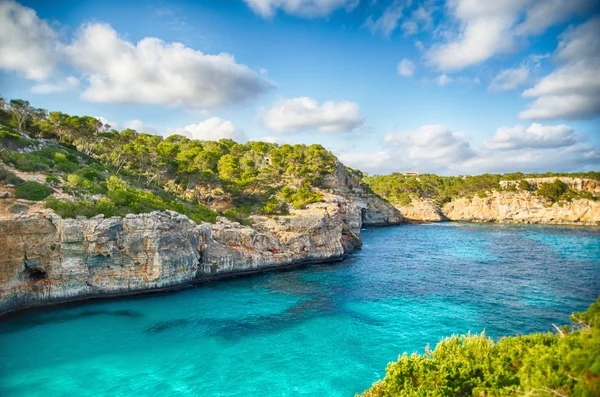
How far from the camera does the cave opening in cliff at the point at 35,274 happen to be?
2302 cm

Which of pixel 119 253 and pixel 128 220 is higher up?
pixel 128 220

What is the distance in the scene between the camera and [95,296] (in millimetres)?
25516

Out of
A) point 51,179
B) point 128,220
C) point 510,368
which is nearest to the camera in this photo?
point 510,368

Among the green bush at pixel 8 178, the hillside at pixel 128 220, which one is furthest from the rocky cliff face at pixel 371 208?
the green bush at pixel 8 178

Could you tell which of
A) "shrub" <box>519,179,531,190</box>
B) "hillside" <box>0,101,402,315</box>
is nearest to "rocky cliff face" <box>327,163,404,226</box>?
"hillside" <box>0,101,402,315</box>

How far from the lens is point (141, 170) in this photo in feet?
161

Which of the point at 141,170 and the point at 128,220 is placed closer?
the point at 128,220

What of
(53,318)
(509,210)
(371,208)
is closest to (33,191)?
(53,318)

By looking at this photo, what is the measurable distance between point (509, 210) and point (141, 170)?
94239mm

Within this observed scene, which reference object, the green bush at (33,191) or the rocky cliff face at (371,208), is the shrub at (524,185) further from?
the green bush at (33,191)

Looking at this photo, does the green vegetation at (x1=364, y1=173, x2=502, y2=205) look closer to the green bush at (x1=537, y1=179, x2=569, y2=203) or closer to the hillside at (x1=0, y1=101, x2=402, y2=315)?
the green bush at (x1=537, y1=179, x2=569, y2=203)

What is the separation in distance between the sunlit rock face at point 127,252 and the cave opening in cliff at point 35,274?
0.08 metres

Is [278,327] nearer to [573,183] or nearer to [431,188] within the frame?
[573,183]

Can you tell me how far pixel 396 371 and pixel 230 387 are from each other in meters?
9.30
